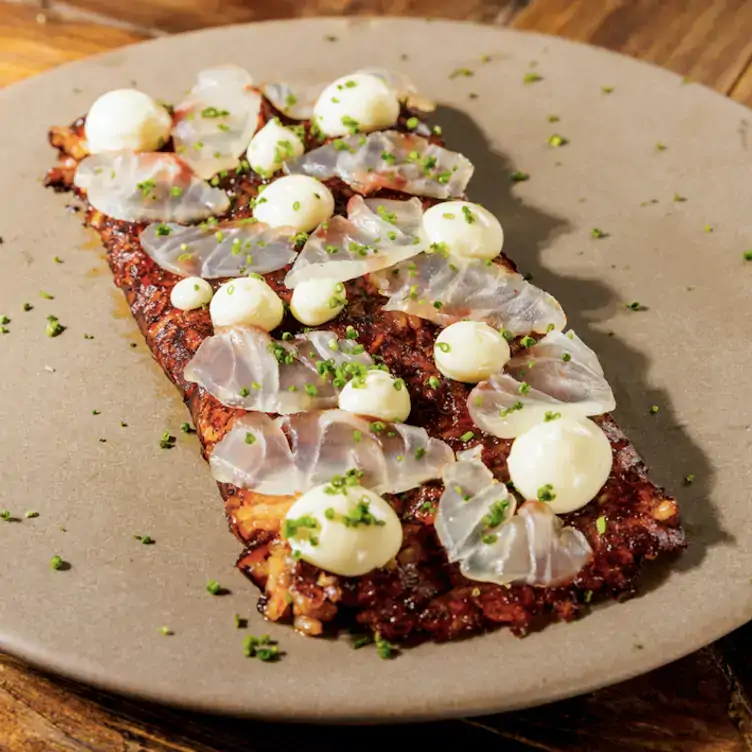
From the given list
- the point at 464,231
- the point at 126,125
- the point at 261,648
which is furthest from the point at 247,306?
the point at 126,125

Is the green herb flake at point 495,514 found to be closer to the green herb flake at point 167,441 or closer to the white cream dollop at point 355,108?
the green herb flake at point 167,441

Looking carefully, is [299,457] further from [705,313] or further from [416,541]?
[705,313]

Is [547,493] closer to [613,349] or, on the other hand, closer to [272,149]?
[613,349]

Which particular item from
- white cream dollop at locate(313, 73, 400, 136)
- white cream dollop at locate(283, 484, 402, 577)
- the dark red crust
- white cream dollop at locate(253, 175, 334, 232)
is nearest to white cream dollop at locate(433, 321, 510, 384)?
the dark red crust

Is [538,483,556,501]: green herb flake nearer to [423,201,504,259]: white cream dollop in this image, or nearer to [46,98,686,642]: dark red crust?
[46,98,686,642]: dark red crust

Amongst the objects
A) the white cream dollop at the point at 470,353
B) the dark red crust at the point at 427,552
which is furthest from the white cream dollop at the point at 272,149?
the white cream dollop at the point at 470,353

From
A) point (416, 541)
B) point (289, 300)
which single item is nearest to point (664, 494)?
point (416, 541)
